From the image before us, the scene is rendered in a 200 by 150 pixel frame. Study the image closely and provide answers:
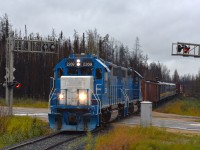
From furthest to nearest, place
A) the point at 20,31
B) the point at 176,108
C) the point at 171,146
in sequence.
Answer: the point at 20,31 → the point at 176,108 → the point at 171,146

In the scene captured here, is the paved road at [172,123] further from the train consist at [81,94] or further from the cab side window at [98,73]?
the cab side window at [98,73]

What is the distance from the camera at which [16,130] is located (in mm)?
17578

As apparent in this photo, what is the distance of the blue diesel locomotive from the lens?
54.8 feet

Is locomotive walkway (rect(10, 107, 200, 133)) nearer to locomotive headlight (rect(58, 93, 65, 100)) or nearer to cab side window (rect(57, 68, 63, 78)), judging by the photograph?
cab side window (rect(57, 68, 63, 78))

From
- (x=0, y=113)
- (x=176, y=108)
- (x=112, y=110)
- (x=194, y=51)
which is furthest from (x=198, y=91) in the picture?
(x=0, y=113)

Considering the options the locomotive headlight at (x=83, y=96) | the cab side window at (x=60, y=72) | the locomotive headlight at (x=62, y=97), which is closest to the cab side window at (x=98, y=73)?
the locomotive headlight at (x=83, y=96)

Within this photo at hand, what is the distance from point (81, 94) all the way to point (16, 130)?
364 centimetres

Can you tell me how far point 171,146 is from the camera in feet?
38.4

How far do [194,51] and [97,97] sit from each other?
17693 millimetres

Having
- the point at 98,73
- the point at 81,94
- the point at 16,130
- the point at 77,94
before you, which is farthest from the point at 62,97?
the point at 16,130

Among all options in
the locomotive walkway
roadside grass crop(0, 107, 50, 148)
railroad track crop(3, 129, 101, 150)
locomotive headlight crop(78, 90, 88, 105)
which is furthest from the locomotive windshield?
the locomotive walkway

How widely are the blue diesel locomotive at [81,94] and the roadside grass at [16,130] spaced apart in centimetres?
113

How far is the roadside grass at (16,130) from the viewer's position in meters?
15.4

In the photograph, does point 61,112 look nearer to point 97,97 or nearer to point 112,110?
point 97,97
